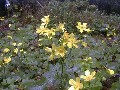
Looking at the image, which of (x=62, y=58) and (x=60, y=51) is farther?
(x=62, y=58)

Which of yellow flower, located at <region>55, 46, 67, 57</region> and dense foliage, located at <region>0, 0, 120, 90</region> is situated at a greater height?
yellow flower, located at <region>55, 46, 67, 57</region>

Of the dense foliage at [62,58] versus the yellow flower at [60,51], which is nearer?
the yellow flower at [60,51]

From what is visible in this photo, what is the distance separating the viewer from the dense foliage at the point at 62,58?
350cm

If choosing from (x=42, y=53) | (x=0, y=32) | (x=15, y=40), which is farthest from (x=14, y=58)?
(x=0, y=32)

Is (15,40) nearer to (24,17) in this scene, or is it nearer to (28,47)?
(28,47)

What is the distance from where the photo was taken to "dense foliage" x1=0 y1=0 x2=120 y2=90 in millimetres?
3502

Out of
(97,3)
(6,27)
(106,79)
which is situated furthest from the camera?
(97,3)

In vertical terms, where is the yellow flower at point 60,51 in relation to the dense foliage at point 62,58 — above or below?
above

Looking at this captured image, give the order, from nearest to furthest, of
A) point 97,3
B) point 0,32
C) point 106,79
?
point 106,79 < point 0,32 < point 97,3

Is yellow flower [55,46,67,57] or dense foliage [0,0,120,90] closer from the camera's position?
yellow flower [55,46,67,57]

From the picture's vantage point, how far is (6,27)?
805cm

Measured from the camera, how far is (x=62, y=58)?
12.1 feet

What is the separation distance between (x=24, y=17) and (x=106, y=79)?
5011mm

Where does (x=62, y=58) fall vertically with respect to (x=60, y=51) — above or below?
below
